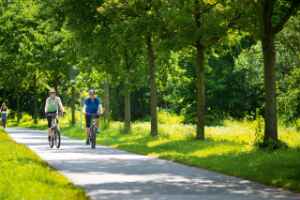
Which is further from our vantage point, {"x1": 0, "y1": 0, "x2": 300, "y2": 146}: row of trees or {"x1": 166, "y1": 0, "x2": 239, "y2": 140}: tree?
{"x1": 166, "y1": 0, "x2": 239, "y2": 140}: tree

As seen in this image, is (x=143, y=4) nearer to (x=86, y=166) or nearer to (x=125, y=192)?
(x=86, y=166)

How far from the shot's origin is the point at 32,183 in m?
13.1

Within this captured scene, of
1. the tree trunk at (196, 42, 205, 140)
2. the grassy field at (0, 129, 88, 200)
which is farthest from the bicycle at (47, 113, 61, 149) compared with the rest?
the grassy field at (0, 129, 88, 200)

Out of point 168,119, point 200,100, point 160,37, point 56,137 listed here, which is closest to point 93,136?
point 56,137

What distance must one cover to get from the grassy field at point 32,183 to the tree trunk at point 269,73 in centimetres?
712

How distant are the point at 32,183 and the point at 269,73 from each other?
35.2 feet

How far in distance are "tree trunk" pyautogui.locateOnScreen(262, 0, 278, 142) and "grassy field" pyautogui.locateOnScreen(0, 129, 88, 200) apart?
712 cm

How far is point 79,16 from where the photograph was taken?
32.2 metres

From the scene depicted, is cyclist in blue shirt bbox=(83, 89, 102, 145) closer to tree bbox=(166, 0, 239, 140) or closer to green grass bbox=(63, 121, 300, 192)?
green grass bbox=(63, 121, 300, 192)

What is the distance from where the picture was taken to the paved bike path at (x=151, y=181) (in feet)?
40.1

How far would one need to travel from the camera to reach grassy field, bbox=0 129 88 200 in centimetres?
1145

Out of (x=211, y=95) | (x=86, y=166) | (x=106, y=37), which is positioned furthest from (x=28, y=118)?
(x=86, y=166)

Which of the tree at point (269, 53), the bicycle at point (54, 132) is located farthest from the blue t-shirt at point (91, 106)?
the tree at point (269, 53)

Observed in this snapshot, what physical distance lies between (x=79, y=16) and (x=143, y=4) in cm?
313
